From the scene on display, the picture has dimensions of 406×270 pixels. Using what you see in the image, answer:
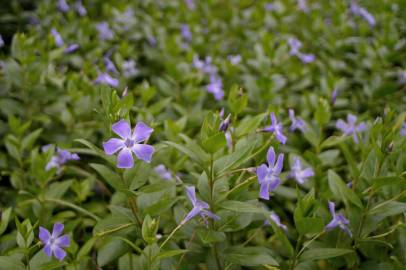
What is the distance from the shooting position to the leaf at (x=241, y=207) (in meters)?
1.34

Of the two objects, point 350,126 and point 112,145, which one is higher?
point 112,145

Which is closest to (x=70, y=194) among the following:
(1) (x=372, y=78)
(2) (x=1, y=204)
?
(2) (x=1, y=204)

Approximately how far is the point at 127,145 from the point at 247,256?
1.81 feet

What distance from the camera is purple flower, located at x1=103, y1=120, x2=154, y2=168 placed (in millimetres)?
1319

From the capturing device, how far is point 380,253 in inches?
66.7

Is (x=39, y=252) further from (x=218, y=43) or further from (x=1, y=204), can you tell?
(x=218, y=43)

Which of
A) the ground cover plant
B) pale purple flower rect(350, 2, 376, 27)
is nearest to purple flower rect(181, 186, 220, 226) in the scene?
the ground cover plant

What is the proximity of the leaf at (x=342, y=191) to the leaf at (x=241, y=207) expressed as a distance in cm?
41

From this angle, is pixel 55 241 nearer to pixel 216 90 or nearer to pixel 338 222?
pixel 338 222

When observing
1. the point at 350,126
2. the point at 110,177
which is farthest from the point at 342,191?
the point at 110,177

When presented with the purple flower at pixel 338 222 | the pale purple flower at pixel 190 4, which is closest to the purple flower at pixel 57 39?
the pale purple flower at pixel 190 4

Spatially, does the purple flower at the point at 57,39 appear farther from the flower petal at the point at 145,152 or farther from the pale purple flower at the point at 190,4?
the flower petal at the point at 145,152

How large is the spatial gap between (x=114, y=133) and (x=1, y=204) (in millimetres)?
985

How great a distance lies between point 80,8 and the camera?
3.32 meters
